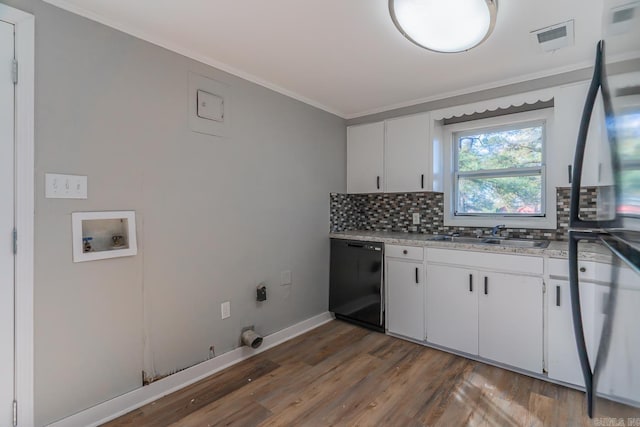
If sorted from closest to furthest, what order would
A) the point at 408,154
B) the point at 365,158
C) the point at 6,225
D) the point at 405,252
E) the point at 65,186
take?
1. the point at 6,225
2. the point at 65,186
3. the point at 405,252
4. the point at 408,154
5. the point at 365,158

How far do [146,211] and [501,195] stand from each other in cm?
294

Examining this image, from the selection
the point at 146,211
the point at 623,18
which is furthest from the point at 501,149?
the point at 146,211

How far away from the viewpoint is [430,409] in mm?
1888

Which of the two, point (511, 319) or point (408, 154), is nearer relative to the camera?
point (511, 319)

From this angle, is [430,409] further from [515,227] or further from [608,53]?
[608,53]

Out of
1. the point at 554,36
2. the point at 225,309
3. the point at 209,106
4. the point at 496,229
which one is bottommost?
the point at 225,309

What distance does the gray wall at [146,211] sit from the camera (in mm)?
1622

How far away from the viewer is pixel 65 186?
165 centimetres

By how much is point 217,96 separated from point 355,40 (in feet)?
3.46

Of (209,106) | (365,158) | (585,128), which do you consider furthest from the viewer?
(365,158)

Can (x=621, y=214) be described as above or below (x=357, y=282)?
above

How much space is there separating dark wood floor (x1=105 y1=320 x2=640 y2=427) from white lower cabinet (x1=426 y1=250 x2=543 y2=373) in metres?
0.14

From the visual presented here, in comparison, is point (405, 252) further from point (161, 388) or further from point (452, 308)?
point (161, 388)

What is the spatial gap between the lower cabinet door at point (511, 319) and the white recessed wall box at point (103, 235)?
2462 millimetres
